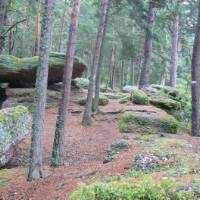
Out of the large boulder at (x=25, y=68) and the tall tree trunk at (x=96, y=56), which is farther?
the large boulder at (x=25, y=68)

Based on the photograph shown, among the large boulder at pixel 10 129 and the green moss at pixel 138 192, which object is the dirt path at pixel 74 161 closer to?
the large boulder at pixel 10 129

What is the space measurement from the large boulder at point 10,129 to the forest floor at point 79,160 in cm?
51

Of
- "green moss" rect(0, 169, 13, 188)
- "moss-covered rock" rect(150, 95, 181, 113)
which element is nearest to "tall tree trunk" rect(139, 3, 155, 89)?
"moss-covered rock" rect(150, 95, 181, 113)

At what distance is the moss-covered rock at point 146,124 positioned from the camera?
15.3 meters

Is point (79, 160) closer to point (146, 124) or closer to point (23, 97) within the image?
point (146, 124)

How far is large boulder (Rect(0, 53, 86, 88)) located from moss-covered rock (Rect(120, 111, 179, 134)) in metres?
4.92

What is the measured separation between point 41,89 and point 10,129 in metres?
2.11

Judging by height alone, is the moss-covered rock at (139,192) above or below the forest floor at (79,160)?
above

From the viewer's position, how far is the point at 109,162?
990 cm

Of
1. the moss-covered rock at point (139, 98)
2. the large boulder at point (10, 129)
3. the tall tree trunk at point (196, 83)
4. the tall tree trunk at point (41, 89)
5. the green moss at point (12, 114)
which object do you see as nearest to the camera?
the tall tree trunk at point (41, 89)

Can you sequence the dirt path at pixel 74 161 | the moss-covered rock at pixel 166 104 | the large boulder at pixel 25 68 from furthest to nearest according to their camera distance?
the moss-covered rock at pixel 166 104 → the large boulder at pixel 25 68 → the dirt path at pixel 74 161

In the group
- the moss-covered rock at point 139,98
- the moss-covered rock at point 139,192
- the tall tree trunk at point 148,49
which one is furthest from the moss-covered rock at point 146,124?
the moss-covered rock at point 139,192

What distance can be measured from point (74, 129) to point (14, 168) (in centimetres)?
478

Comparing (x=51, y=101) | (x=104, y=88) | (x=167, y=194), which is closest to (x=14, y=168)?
(x=167, y=194)
